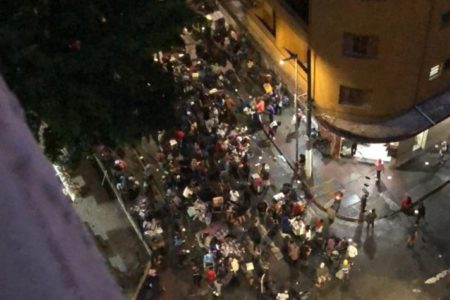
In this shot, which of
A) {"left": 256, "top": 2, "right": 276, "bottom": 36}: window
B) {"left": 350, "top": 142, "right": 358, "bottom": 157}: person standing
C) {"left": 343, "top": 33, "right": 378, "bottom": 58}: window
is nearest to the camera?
{"left": 343, "top": 33, "right": 378, "bottom": 58}: window

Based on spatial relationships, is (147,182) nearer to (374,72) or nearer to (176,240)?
(176,240)

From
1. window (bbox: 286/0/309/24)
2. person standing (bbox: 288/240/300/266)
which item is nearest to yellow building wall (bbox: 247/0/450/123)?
Answer: window (bbox: 286/0/309/24)

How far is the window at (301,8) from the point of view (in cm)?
2189

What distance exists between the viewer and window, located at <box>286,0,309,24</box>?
71.8 feet

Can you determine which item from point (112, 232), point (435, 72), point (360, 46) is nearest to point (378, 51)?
point (360, 46)

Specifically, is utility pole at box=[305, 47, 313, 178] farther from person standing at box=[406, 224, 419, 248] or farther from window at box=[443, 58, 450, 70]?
window at box=[443, 58, 450, 70]

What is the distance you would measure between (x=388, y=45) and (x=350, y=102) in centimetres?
322

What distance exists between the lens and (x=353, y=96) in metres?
22.4

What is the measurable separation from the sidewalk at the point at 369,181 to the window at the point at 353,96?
12.6ft

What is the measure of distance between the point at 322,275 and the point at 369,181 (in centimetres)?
514

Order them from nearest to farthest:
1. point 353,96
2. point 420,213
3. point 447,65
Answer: point 447,65 < point 353,96 < point 420,213

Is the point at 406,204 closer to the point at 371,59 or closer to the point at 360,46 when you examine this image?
the point at 371,59

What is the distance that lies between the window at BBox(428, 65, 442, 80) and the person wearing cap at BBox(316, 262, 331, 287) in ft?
26.2

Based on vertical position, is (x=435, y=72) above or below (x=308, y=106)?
above
